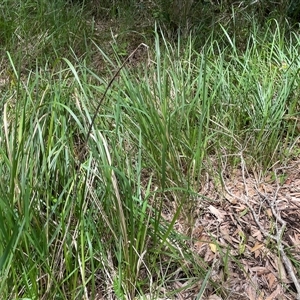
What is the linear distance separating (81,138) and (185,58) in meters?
1.11

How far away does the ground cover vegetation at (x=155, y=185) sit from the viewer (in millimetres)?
1635

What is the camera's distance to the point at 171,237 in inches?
72.7

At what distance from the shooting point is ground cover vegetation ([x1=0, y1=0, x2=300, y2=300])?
5.36 ft

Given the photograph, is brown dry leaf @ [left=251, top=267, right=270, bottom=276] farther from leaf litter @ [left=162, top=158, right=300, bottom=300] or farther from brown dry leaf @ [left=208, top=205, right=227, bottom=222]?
brown dry leaf @ [left=208, top=205, right=227, bottom=222]

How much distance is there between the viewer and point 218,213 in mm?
2162

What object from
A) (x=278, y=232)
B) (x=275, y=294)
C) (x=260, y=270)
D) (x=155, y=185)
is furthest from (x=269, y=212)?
(x=155, y=185)

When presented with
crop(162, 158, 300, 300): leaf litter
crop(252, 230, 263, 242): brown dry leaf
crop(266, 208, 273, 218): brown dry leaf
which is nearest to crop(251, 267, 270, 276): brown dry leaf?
crop(162, 158, 300, 300): leaf litter

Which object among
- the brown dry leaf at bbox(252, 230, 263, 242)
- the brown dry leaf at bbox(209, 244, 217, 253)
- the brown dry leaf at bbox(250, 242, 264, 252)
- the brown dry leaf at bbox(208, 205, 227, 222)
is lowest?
the brown dry leaf at bbox(209, 244, 217, 253)

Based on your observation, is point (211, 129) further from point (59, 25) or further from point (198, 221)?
point (59, 25)

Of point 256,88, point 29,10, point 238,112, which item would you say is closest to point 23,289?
point 238,112

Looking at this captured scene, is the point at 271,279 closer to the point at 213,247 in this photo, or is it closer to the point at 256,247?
the point at 256,247

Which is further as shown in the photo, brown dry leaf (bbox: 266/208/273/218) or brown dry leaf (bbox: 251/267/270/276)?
brown dry leaf (bbox: 266/208/273/218)

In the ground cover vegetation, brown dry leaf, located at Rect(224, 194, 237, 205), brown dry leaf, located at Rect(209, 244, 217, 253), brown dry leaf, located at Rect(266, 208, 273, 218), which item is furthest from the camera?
brown dry leaf, located at Rect(224, 194, 237, 205)

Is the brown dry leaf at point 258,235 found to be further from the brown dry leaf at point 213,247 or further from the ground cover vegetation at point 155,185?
→ the brown dry leaf at point 213,247
